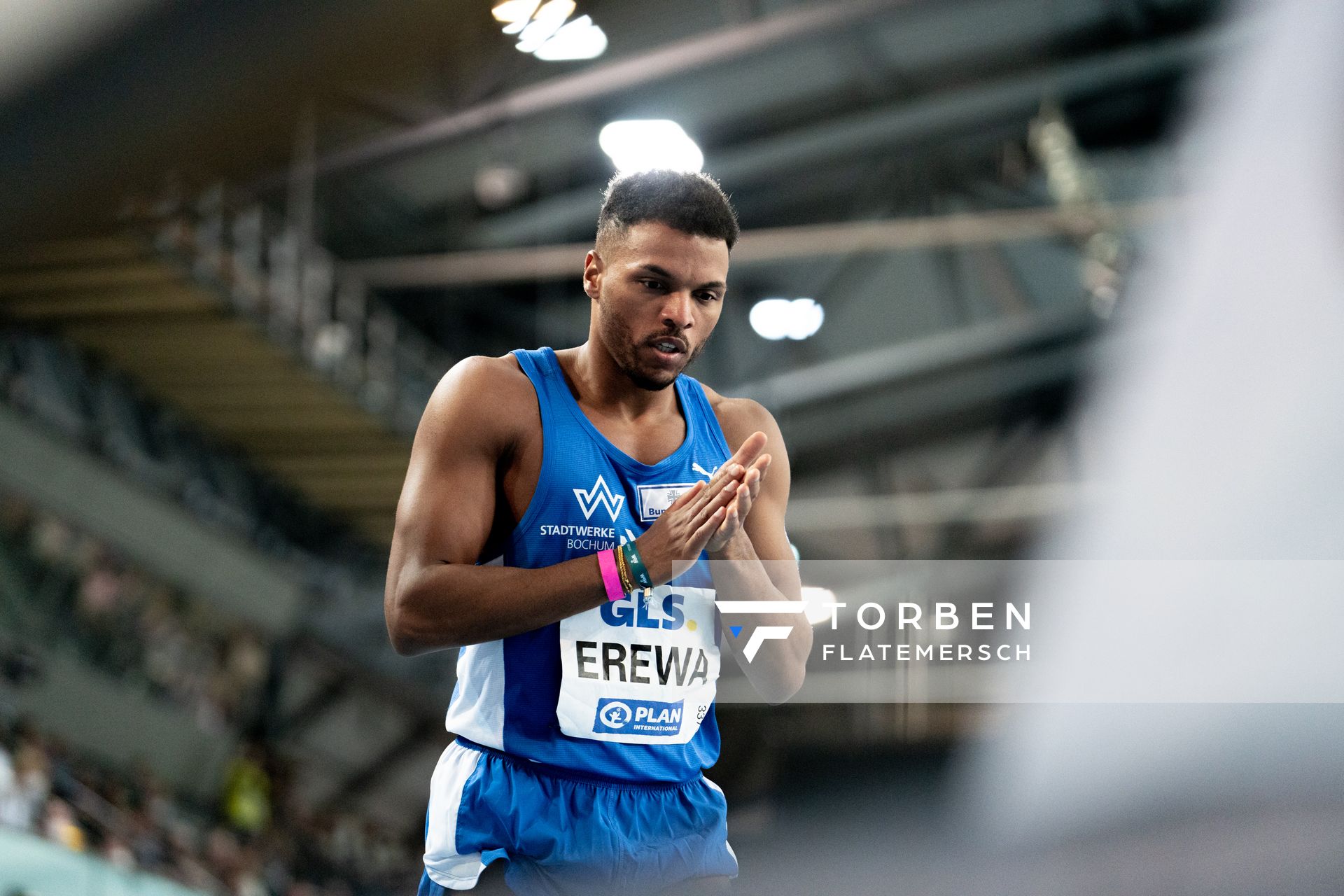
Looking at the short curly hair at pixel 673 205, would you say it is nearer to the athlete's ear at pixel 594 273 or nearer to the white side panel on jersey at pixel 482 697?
the athlete's ear at pixel 594 273

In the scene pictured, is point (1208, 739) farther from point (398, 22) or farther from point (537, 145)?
point (398, 22)

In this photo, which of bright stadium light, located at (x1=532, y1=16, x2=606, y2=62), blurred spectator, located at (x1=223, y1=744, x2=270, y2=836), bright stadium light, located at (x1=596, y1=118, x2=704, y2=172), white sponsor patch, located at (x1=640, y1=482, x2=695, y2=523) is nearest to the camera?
white sponsor patch, located at (x1=640, y1=482, x2=695, y2=523)

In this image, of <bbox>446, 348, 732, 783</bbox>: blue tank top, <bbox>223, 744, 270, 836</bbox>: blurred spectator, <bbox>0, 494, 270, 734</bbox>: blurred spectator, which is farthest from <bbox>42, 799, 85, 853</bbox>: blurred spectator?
<bbox>446, 348, 732, 783</bbox>: blue tank top

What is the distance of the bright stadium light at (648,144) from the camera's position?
985 centimetres

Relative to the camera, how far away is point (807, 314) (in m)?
10.0

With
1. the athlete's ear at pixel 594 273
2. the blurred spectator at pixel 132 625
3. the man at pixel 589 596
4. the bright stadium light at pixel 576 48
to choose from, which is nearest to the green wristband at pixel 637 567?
the man at pixel 589 596

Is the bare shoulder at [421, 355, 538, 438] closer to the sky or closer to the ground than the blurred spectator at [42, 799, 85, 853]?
closer to the sky

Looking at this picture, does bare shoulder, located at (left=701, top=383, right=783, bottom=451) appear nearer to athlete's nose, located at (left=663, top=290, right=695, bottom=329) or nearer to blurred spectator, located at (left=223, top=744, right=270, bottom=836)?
athlete's nose, located at (left=663, top=290, right=695, bottom=329)

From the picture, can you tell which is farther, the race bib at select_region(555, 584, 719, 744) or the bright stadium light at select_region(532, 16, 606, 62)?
the bright stadium light at select_region(532, 16, 606, 62)

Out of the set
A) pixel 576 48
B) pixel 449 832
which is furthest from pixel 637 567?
pixel 576 48

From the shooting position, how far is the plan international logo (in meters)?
2.18

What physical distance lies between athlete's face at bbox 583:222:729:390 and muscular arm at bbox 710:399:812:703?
21 cm

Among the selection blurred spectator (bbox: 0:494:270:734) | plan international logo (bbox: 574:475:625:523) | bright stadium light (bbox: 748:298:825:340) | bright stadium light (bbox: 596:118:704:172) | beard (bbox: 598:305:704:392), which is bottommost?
plan international logo (bbox: 574:475:625:523)

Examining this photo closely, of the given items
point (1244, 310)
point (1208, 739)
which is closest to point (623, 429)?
point (1208, 739)
